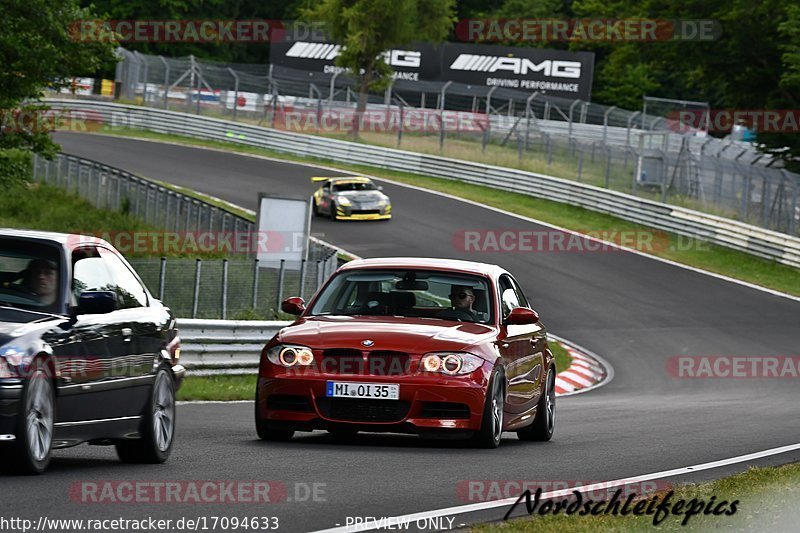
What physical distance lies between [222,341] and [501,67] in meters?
51.4

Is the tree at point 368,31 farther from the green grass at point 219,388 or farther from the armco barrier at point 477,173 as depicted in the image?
the green grass at point 219,388

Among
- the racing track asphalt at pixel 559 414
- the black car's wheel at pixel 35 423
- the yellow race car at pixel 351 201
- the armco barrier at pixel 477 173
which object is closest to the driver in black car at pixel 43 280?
the black car's wheel at pixel 35 423

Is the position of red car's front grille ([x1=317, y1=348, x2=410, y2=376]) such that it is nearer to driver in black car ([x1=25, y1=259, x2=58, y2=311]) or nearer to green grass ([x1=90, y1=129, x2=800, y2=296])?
driver in black car ([x1=25, y1=259, x2=58, y2=311])

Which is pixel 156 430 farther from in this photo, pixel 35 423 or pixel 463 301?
pixel 463 301

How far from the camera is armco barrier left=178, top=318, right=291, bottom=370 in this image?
19.1 m

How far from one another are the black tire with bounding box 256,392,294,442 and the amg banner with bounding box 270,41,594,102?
5839 cm

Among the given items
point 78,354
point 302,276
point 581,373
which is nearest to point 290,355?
point 78,354

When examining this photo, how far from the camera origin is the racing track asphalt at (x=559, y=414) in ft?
27.0

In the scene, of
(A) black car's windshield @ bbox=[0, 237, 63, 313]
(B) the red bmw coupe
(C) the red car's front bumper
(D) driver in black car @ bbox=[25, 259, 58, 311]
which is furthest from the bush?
(D) driver in black car @ bbox=[25, 259, 58, 311]

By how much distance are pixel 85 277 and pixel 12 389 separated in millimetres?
1433

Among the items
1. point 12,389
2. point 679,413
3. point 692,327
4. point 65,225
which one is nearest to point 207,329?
point 679,413

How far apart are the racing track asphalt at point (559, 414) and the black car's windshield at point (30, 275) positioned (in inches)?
38.3

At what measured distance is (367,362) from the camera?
35.8 feet

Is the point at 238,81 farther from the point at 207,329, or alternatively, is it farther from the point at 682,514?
the point at 682,514
